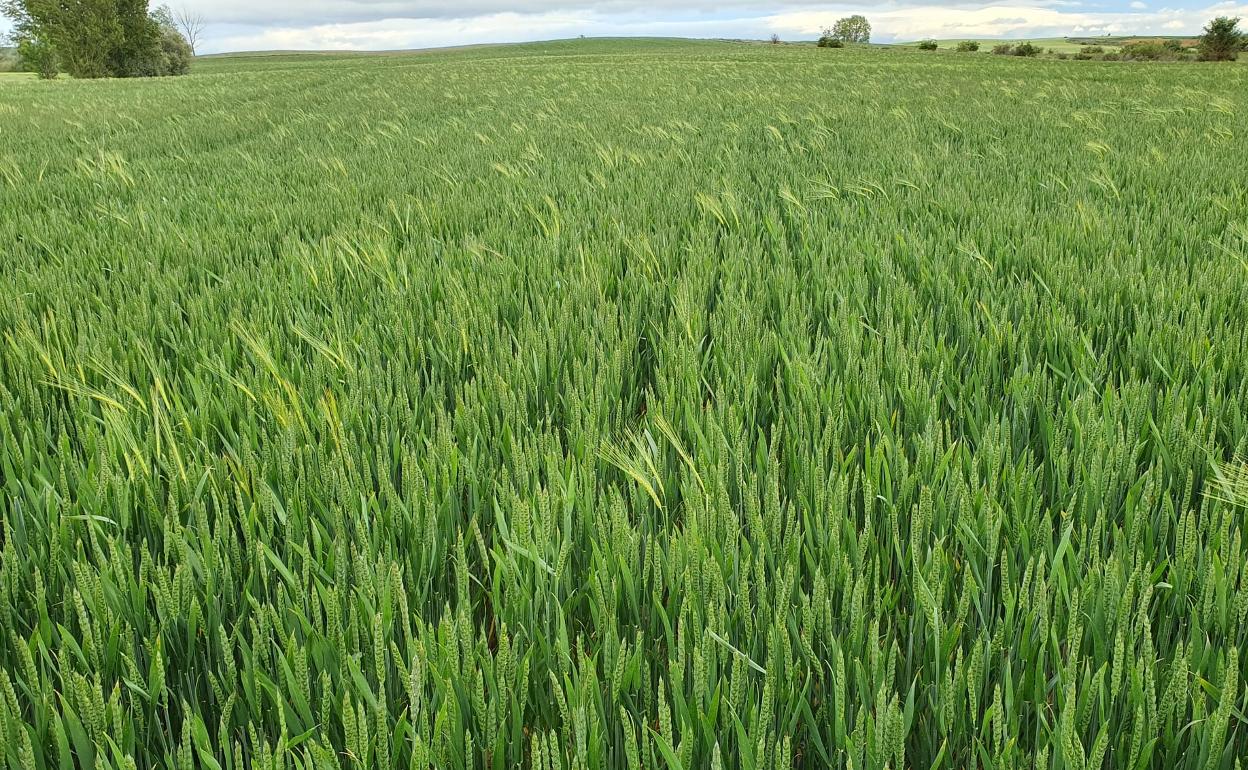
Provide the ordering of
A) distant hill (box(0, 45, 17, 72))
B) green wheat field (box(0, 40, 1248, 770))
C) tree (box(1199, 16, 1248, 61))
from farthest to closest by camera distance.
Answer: distant hill (box(0, 45, 17, 72)) → tree (box(1199, 16, 1248, 61)) → green wheat field (box(0, 40, 1248, 770))

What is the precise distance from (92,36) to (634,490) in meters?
49.3

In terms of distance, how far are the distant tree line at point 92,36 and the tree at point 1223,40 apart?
167 feet

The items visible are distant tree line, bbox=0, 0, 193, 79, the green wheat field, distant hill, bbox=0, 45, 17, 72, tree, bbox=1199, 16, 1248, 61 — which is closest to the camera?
the green wheat field

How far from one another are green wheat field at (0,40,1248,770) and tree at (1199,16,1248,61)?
39.2 m

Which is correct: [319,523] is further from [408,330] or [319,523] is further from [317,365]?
[408,330]

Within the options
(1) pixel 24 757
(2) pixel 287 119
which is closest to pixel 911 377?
(1) pixel 24 757

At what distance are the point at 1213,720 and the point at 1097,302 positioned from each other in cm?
153

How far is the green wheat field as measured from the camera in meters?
0.72

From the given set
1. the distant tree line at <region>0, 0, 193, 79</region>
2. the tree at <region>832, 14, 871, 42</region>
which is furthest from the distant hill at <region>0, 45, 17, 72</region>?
the tree at <region>832, 14, 871, 42</region>

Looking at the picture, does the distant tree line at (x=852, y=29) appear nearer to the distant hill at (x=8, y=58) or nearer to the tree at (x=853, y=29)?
the tree at (x=853, y=29)

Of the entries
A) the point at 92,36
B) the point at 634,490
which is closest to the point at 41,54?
the point at 92,36

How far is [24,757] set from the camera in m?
0.63

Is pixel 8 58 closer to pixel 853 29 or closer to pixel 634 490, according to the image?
pixel 853 29

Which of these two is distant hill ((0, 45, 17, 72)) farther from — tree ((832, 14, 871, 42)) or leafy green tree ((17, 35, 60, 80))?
tree ((832, 14, 871, 42))
